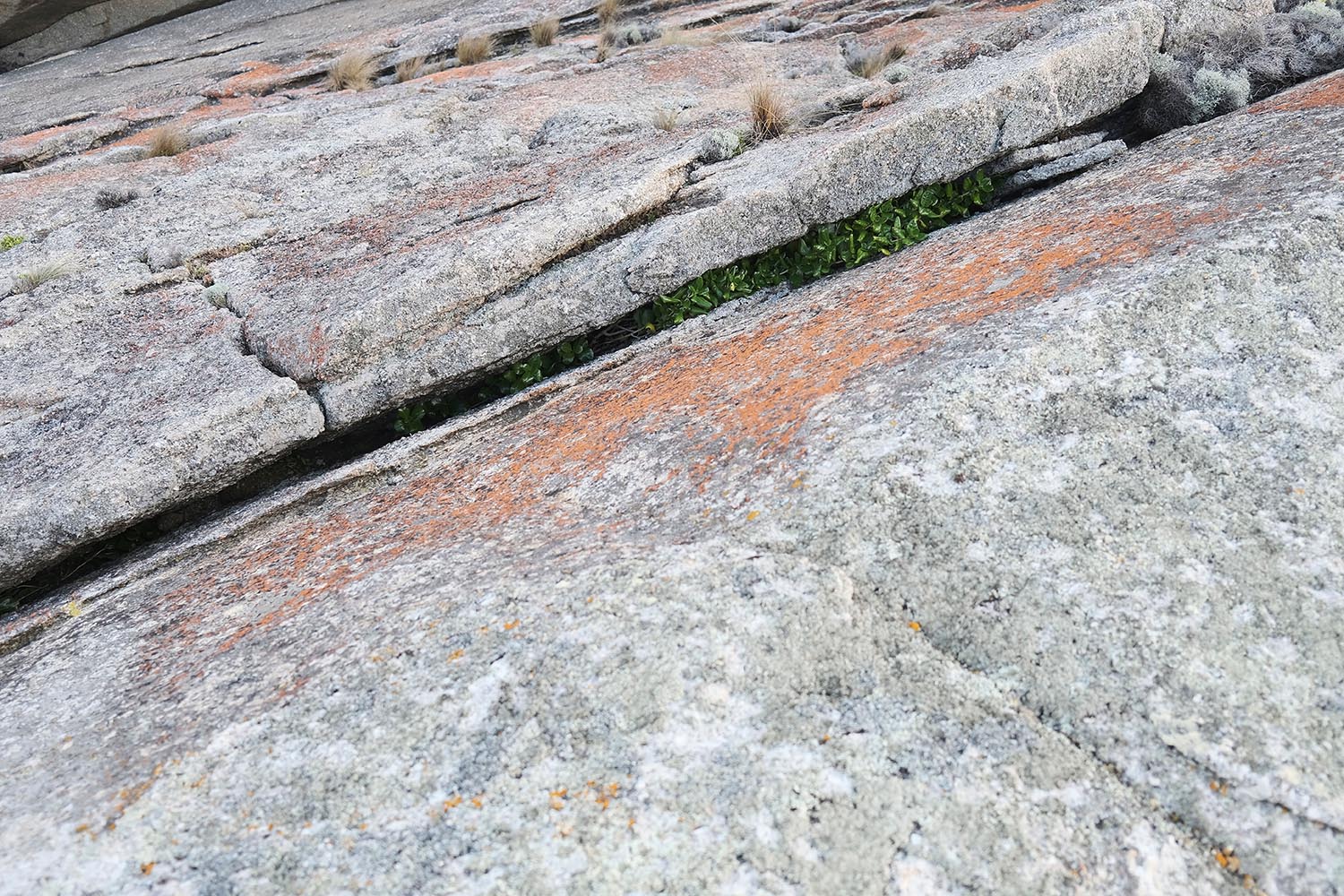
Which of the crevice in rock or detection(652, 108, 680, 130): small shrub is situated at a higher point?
detection(652, 108, 680, 130): small shrub

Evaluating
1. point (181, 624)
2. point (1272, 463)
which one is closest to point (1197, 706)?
point (1272, 463)

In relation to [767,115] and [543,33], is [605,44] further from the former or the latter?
[767,115]

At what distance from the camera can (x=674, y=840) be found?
232cm

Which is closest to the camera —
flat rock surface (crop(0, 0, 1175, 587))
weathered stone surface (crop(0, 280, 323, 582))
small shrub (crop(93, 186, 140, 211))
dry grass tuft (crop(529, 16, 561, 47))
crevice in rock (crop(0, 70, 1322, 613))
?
weathered stone surface (crop(0, 280, 323, 582))

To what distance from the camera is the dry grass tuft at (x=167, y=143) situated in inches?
311

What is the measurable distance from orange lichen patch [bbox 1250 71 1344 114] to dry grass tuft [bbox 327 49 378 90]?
26.3ft

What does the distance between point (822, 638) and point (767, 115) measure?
482 cm

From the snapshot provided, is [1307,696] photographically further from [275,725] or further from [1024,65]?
[1024,65]

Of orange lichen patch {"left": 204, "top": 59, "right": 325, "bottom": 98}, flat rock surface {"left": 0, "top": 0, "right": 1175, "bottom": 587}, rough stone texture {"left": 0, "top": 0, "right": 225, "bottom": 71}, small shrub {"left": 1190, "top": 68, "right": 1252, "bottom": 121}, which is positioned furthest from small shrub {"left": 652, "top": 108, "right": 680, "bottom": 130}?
rough stone texture {"left": 0, "top": 0, "right": 225, "bottom": 71}

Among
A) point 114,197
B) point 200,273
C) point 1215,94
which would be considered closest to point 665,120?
point 200,273

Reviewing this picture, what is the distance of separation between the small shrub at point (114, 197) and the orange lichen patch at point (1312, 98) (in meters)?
7.68

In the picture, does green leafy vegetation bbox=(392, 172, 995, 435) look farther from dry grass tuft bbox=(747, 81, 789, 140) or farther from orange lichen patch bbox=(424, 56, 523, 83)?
orange lichen patch bbox=(424, 56, 523, 83)

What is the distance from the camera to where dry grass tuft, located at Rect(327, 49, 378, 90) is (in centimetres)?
973

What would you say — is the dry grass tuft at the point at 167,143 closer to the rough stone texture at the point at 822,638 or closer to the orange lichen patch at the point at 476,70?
the orange lichen patch at the point at 476,70
